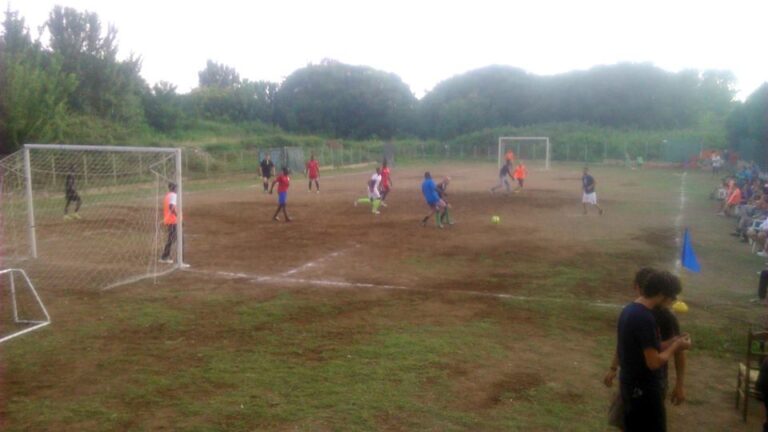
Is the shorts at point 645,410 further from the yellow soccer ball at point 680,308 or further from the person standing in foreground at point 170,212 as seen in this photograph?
the person standing in foreground at point 170,212

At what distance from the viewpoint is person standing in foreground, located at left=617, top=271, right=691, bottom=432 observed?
15.1ft

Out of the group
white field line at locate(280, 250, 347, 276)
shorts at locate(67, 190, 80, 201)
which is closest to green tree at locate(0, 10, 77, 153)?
shorts at locate(67, 190, 80, 201)

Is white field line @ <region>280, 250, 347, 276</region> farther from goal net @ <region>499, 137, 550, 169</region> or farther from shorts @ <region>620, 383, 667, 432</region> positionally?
goal net @ <region>499, 137, 550, 169</region>

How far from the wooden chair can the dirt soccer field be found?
19 cm

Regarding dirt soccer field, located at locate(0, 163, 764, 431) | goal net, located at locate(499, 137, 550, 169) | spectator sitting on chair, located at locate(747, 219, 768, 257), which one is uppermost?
goal net, located at locate(499, 137, 550, 169)

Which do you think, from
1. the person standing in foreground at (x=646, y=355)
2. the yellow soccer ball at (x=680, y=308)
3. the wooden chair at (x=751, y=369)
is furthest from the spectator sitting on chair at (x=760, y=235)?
the person standing in foreground at (x=646, y=355)

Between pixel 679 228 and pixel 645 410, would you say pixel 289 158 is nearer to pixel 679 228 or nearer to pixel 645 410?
pixel 679 228

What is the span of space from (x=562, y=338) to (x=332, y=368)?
Result: 132 inches

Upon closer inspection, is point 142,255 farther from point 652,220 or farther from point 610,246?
point 652,220

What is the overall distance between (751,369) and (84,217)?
798 inches

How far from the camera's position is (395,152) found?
66750 millimetres

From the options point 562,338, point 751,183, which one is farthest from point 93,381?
point 751,183

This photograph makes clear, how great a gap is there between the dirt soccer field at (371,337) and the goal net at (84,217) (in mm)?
1159

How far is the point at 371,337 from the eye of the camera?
931 cm
